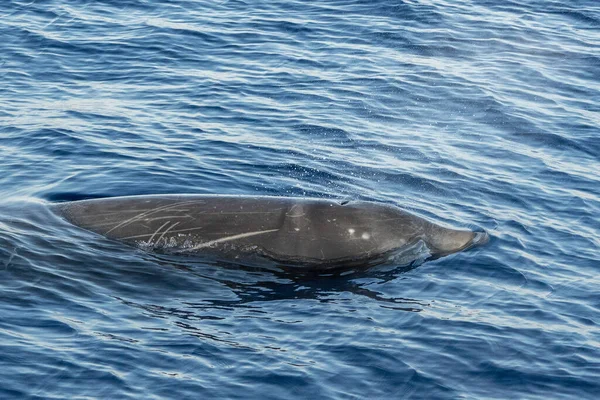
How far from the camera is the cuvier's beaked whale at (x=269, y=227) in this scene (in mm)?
14094

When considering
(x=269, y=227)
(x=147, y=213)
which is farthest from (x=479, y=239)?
(x=147, y=213)

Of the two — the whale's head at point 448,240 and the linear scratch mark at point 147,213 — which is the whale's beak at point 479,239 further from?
the linear scratch mark at point 147,213

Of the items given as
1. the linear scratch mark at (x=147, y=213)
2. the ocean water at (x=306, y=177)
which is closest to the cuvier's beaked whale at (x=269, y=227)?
the linear scratch mark at (x=147, y=213)

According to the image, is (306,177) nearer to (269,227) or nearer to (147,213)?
(269,227)

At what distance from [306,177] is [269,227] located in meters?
3.66

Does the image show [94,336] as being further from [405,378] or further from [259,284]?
[405,378]

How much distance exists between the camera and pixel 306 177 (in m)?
17.8

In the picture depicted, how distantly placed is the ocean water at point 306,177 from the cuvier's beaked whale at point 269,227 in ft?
0.93

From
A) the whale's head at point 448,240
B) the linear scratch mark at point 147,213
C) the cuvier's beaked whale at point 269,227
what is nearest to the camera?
the cuvier's beaked whale at point 269,227

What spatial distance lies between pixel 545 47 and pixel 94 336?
16.4 metres

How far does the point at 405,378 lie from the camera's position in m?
11.7

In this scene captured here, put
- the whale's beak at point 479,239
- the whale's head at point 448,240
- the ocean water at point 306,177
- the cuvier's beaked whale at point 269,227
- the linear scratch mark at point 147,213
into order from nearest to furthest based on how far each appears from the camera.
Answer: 1. the ocean water at point 306,177
2. the cuvier's beaked whale at point 269,227
3. the linear scratch mark at point 147,213
4. the whale's head at point 448,240
5. the whale's beak at point 479,239

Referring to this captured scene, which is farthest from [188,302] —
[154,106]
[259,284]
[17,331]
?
[154,106]

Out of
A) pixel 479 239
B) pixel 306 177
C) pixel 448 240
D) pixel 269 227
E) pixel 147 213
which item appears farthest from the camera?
pixel 306 177
